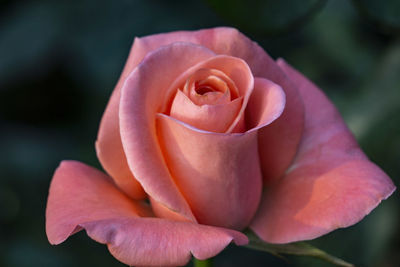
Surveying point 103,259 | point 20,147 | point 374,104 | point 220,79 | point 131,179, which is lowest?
point 103,259

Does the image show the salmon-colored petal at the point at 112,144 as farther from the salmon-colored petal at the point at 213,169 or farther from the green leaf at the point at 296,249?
the green leaf at the point at 296,249

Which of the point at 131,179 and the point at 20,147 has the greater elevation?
the point at 131,179

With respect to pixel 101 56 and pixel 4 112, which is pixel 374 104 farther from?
pixel 4 112

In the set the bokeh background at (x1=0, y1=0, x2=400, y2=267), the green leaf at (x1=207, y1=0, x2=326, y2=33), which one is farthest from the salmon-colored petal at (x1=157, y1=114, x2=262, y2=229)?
the bokeh background at (x1=0, y1=0, x2=400, y2=267)

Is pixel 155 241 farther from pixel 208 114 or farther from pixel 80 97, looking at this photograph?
pixel 80 97

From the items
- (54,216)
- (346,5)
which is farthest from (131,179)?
(346,5)

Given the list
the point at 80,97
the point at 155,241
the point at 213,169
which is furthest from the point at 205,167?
the point at 80,97

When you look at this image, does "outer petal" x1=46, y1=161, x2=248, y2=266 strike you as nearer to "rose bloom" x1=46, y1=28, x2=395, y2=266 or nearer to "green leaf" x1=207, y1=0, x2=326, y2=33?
"rose bloom" x1=46, y1=28, x2=395, y2=266
